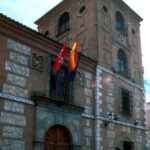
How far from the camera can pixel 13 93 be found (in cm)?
1177

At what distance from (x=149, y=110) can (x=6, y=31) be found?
26198 mm

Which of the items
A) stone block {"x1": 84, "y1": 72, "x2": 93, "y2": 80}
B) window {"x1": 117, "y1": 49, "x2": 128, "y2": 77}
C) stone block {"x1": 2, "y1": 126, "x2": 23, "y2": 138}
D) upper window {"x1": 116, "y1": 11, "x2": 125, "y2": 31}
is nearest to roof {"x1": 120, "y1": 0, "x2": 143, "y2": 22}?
upper window {"x1": 116, "y1": 11, "x2": 125, "y2": 31}

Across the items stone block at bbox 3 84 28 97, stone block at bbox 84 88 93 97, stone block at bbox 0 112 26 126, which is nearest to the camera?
stone block at bbox 0 112 26 126

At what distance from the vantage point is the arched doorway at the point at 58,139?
42.2 ft

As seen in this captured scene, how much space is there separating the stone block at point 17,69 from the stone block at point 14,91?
63 cm

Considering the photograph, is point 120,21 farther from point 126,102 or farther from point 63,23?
point 126,102

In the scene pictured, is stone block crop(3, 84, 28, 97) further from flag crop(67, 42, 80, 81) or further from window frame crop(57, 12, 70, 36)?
window frame crop(57, 12, 70, 36)

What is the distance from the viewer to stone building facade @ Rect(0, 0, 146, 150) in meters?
11.9

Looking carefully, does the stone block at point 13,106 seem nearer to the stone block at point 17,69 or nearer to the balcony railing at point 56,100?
the balcony railing at point 56,100

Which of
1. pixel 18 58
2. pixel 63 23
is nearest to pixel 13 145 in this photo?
pixel 18 58

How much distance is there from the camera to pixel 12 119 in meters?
11.5

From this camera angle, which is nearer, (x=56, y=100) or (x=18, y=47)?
(x=18, y=47)

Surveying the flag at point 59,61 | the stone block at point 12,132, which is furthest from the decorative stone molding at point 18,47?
the stone block at point 12,132

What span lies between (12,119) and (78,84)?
425 centimetres
